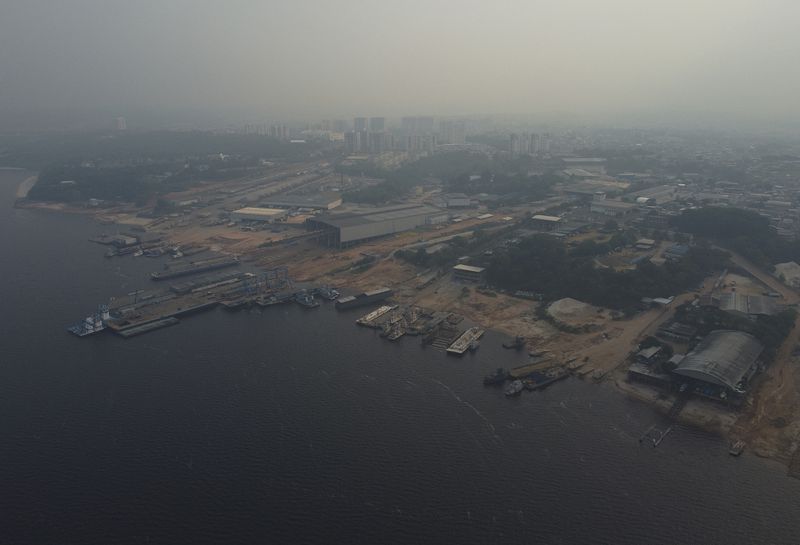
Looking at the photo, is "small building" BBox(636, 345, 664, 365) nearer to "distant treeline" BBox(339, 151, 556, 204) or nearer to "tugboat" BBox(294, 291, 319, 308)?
"tugboat" BBox(294, 291, 319, 308)

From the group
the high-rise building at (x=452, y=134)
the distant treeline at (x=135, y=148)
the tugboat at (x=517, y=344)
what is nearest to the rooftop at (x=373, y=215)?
the tugboat at (x=517, y=344)

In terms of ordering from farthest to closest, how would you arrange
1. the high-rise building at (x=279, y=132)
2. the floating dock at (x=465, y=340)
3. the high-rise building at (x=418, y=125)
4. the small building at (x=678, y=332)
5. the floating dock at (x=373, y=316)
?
1. the high-rise building at (x=418, y=125)
2. the high-rise building at (x=279, y=132)
3. the floating dock at (x=373, y=316)
4. the small building at (x=678, y=332)
5. the floating dock at (x=465, y=340)

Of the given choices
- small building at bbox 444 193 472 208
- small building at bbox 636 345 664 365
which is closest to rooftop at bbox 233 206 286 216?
small building at bbox 444 193 472 208

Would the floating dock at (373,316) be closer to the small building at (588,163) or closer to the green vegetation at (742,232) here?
the green vegetation at (742,232)

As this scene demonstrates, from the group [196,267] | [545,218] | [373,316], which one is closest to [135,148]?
[196,267]

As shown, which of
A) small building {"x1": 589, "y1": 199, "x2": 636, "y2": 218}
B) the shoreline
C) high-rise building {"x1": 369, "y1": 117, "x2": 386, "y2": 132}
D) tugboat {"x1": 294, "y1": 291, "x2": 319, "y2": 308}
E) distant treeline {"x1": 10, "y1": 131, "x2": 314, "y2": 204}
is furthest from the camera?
high-rise building {"x1": 369, "y1": 117, "x2": 386, "y2": 132}
